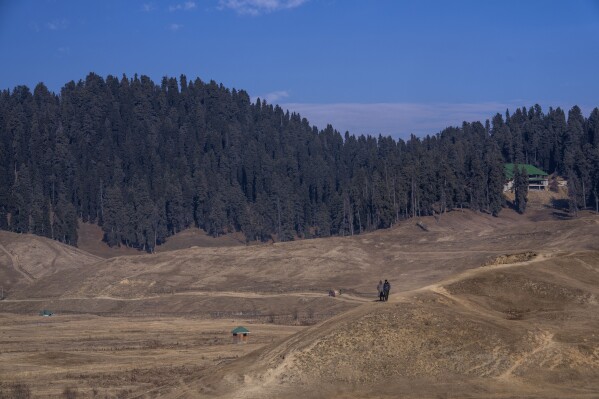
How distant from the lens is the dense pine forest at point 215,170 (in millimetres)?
144250

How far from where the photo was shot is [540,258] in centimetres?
5244

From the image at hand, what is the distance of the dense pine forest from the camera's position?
144250 mm

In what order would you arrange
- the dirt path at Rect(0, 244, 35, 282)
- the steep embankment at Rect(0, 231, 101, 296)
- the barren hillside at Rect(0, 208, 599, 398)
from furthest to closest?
the dirt path at Rect(0, 244, 35, 282), the steep embankment at Rect(0, 231, 101, 296), the barren hillside at Rect(0, 208, 599, 398)

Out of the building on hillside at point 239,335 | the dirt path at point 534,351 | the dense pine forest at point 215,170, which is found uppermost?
the dense pine forest at point 215,170

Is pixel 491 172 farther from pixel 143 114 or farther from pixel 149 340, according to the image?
pixel 149 340

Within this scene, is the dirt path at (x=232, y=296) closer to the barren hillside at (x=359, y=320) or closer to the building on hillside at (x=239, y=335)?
the barren hillside at (x=359, y=320)

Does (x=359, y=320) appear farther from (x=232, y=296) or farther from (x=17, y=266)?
(x=17, y=266)

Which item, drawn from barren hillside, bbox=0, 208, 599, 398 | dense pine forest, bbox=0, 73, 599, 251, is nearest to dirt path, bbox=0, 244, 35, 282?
barren hillside, bbox=0, 208, 599, 398

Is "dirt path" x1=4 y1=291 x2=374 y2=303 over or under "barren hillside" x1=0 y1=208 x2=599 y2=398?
under

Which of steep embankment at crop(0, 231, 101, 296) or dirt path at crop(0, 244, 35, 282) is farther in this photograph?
dirt path at crop(0, 244, 35, 282)

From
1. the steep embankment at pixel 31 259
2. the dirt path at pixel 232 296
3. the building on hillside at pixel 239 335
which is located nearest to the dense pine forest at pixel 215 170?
the steep embankment at pixel 31 259

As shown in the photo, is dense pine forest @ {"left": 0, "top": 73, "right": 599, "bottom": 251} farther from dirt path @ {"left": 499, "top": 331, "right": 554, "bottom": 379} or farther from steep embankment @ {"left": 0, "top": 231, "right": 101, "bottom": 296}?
dirt path @ {"left": 499, "top": 331, "right": 554, "bottom": 379}

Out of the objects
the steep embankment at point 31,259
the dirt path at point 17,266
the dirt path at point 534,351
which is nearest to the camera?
the dirt path at point 534,351

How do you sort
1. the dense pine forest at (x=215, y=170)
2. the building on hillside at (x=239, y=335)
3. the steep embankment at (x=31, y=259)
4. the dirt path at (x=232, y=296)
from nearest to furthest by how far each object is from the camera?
the building on hillside at (x=239, y=335)
the dirt path at (x=232, y=296)
the steep embankment at (x=31, y=259)
the dense pine forest at (x=215, y=170)
